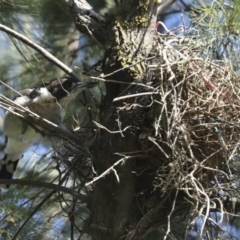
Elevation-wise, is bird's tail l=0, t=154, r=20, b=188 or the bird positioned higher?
the bird

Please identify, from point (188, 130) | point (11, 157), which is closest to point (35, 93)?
point (11, 157)

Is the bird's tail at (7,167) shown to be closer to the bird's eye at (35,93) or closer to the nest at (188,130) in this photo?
the bird's eye at (35,93)

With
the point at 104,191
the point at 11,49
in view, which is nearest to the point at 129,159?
the point at 104,191

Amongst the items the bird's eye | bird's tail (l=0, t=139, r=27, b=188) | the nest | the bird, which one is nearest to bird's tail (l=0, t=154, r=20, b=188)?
bird's tail (l=0, t=139, r=27, b=188)

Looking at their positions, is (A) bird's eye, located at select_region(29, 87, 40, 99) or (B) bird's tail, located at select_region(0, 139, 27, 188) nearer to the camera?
(A) bird's eye, located at select_region(29, 87, 40, 99)

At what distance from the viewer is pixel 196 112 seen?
2.12m

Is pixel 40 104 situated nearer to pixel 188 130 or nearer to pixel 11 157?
pixel 11 157

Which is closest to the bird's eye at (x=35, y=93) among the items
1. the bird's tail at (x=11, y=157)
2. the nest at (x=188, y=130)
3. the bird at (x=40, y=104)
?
the bird at (x=40, y=104)

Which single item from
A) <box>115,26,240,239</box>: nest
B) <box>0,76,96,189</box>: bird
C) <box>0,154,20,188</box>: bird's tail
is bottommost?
<box>115,26,240,239</box>: nest

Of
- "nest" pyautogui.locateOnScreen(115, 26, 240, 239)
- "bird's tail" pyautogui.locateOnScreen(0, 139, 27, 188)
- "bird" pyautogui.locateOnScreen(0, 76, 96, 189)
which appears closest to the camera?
"nest" pyautogui.locateOnScreen(115, 26, 240, 239)

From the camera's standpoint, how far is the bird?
9.14ft

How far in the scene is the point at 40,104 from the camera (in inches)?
113

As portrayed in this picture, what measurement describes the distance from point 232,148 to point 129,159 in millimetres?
321

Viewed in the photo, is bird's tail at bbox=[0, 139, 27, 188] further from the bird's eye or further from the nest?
the nest
